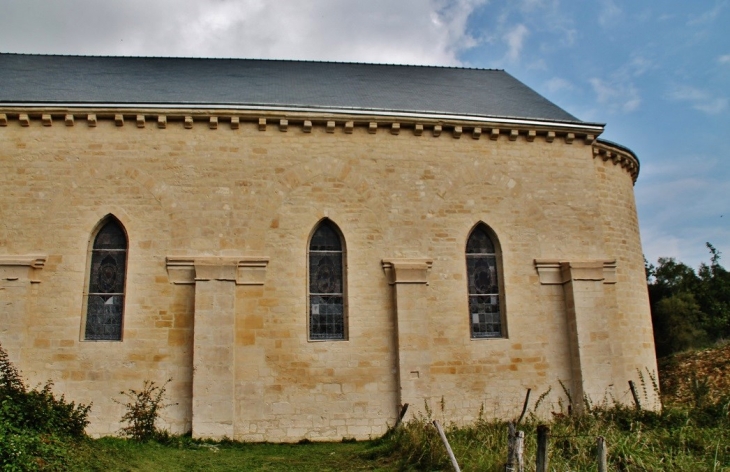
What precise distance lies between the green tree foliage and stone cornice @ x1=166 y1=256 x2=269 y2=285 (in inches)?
913

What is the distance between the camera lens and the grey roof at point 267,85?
1405cm

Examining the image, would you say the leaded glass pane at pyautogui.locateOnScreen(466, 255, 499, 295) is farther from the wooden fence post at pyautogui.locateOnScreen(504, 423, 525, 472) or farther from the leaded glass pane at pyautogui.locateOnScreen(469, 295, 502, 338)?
the wooden fence post at pyautogui.locateOnScreen(504, 423, 525, 472)

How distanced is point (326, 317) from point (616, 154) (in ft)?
28.6

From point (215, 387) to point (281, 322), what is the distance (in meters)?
1.83

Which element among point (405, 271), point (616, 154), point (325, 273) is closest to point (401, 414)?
point (405, 271)

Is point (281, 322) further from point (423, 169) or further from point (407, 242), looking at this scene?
point (423, 169)

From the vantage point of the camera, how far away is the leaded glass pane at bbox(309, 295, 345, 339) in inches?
511

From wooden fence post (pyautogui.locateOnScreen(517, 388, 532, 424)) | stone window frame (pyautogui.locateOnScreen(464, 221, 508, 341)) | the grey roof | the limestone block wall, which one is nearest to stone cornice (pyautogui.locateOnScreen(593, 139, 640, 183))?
the grey roof

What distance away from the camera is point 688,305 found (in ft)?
102

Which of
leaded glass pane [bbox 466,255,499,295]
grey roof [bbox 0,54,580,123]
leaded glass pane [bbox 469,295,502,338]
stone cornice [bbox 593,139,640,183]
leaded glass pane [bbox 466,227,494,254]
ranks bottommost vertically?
leaded glass pane [bbox 469,295,502,338]

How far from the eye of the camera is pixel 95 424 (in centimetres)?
1184

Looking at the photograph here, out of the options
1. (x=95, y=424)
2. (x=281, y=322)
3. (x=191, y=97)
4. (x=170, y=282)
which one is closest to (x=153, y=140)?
(x=191, y=97)

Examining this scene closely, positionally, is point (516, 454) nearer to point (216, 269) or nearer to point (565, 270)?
point (216, 269)

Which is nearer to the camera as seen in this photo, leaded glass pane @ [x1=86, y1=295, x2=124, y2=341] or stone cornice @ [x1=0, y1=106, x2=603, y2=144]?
leaded glass pane @ [x1=86, y1=295, x2=124, y2=341]
